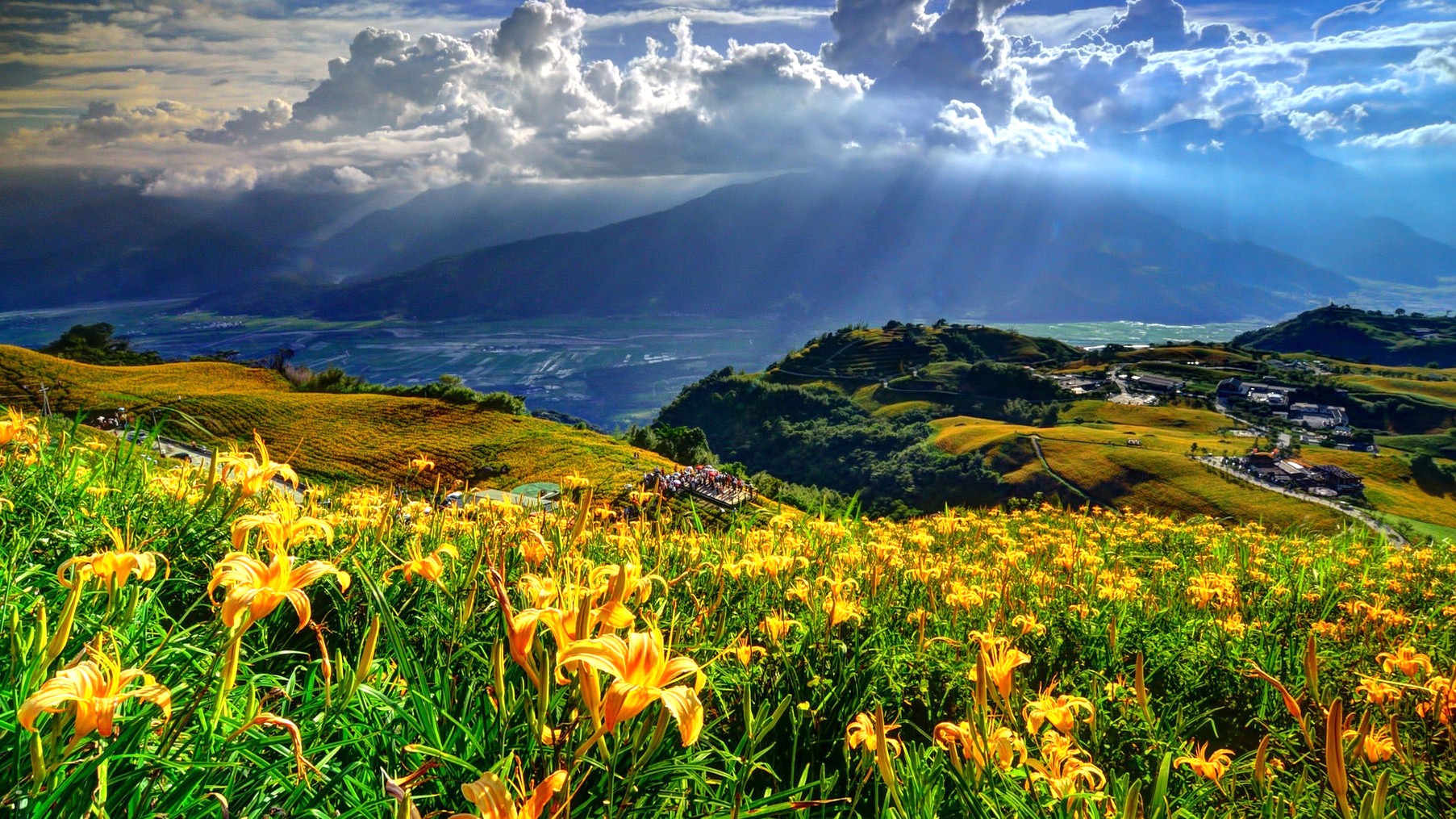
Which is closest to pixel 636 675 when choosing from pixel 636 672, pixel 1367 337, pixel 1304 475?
pixel 636 672

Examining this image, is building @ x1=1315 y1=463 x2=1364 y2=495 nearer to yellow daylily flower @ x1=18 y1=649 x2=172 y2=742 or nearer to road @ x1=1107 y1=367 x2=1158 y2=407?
road @ x1=1107 y1=367 x2=1158 y2=407

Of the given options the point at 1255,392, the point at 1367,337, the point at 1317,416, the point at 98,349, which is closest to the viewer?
the point at 98,349

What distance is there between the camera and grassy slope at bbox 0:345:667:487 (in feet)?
69.4

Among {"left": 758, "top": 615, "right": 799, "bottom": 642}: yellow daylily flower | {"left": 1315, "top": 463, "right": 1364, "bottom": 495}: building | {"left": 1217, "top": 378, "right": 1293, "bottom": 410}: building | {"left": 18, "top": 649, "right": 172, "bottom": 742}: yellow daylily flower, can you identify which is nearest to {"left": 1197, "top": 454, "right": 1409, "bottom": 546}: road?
{"left": 1315, "top": 463, "right": 1364, "bottom": 495}: building

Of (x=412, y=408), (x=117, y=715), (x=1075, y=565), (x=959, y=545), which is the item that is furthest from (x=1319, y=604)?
(x=412, y=408)

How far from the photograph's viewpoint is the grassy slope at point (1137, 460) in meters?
46.2

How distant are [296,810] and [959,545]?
5465 mm

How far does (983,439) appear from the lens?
70.0m

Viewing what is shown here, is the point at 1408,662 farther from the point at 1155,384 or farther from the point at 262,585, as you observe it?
the point at 1155,384

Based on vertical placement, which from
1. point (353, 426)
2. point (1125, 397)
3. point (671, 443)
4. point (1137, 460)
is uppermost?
point (353, 426)

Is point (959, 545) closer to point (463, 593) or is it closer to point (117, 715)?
point (463, 593)

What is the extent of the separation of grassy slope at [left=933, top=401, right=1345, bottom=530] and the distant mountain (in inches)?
4440

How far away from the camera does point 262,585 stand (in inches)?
50.4

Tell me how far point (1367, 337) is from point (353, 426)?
221m
